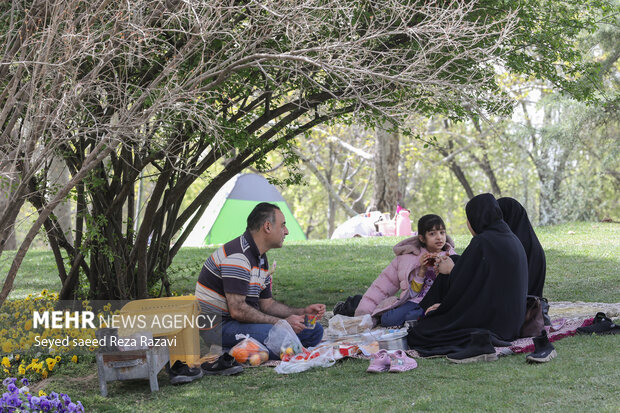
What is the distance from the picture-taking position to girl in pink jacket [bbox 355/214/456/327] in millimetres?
6027

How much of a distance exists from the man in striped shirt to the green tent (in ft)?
38.3

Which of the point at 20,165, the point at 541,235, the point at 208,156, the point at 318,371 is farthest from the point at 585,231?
the point at 20,165

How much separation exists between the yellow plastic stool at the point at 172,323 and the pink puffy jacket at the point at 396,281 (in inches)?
73.0

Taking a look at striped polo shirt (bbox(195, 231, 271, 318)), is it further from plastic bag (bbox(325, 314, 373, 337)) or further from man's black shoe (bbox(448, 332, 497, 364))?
man's black shoe (bbox(448, 332, 497, 364))

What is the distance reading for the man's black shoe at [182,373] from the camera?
454cm

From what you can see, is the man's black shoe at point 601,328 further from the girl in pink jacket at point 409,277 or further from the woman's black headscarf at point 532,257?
the girl in pink jacket at point 409,277

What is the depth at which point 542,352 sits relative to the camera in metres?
4.55

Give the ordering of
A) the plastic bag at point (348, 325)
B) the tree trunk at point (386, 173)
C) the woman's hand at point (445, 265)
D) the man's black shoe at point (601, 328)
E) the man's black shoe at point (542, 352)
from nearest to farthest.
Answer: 1. the man's black shoe at point (542, 352)
2. the man's black shoe at point (601, 328)
3. the woman's hand at point (445, 265)
4. the plastic bag at point (348, 325)
5. the tree trunk at point (386, 173)

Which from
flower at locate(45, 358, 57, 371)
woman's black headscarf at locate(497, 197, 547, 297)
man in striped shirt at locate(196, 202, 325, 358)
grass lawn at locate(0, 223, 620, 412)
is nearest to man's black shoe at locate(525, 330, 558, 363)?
grass lawn at locate(0, 223, 620, 412)

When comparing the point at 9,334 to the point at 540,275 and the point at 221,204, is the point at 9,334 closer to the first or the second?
the point at 540,275

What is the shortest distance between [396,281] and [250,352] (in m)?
1.80

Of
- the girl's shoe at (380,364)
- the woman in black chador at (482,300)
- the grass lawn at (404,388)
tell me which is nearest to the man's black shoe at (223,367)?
the grass lawn at (404,388)

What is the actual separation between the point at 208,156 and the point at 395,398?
346cm

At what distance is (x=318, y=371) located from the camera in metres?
4.73
